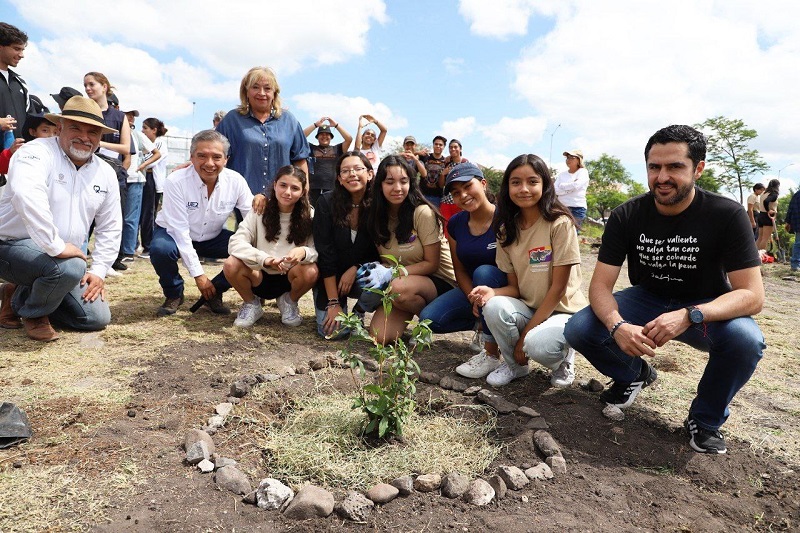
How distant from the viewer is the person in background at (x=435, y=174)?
8898 millimetres

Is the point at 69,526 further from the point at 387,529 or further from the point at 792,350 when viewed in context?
the point at 792,350

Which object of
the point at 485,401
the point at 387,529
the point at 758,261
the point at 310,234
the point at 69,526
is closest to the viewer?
the point at 69,526

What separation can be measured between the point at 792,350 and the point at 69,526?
5521mm

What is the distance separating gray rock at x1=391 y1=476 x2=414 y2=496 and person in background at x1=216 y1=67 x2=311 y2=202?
3360mm

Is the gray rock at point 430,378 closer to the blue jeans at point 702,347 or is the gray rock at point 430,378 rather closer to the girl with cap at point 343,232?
the blue jeans at point 702,347

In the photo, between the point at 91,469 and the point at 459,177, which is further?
the point at 459,177

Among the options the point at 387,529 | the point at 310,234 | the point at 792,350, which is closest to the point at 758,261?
the point at 387,529

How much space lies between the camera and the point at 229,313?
514 centimetres

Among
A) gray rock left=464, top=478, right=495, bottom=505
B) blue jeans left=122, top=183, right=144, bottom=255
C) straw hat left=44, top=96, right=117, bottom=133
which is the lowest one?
gray rock left=464, top=478, right=495, bottom=505

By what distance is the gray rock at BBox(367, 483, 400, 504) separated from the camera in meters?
2.23

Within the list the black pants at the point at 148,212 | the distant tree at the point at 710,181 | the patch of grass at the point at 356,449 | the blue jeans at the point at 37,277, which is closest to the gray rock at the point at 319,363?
the patch of grass at the point at 356,449

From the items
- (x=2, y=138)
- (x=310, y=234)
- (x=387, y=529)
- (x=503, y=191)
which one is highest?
(x=2, y=138)

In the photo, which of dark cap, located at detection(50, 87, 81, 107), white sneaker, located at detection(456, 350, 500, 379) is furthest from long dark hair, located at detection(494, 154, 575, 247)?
dark cap, located at detection(50, 87, 81, 107)

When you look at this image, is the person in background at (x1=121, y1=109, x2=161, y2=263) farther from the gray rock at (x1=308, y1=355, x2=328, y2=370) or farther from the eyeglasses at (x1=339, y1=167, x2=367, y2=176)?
the gray rock at (x1=308, y1=355, x2=328, y2=370)
